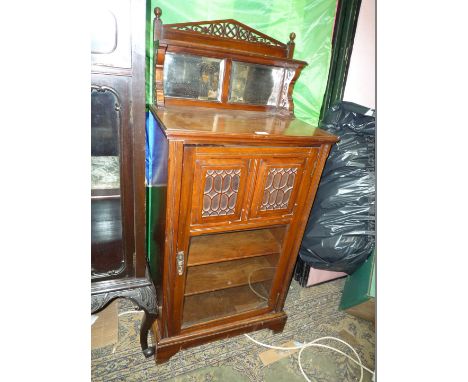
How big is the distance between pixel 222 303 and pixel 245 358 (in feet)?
1.00

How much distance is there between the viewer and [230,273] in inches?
59.8

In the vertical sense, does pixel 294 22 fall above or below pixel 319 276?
above

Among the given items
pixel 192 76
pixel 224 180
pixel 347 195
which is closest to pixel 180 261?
pixel 224 180

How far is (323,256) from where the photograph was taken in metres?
1.65

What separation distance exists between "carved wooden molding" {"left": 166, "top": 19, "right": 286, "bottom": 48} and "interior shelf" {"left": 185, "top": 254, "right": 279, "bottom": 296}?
1.17m

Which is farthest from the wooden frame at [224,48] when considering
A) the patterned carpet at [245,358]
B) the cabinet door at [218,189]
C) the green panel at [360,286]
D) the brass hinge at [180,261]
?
the patterned carpet at [245,358]

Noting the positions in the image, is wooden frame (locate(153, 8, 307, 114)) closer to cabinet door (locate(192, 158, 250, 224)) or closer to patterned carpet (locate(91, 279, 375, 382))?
cabinet door (locate(192, 158, 250, 224))

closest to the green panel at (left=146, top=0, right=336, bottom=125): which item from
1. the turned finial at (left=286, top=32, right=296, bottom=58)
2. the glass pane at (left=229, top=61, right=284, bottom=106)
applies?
the turned finial at (left=286, top=32, right=296, bottom=58)

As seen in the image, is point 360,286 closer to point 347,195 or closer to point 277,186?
point 347,195

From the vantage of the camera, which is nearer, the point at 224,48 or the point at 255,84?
the point at 224,48
